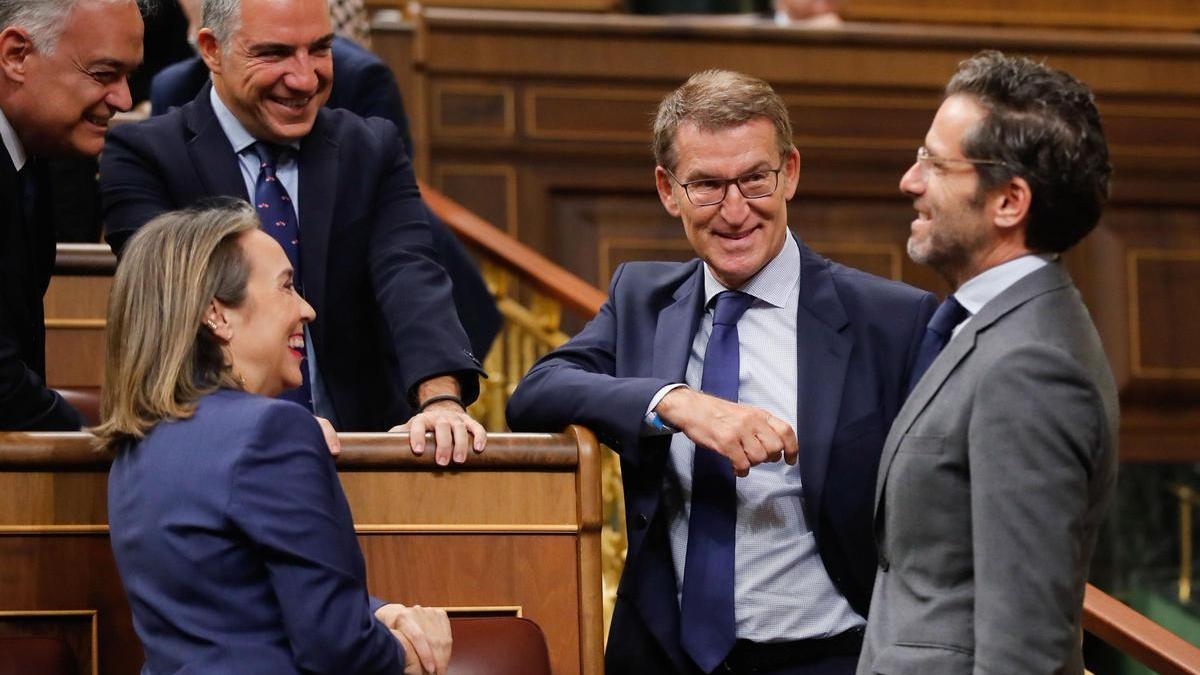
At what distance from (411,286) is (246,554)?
0.89 metres

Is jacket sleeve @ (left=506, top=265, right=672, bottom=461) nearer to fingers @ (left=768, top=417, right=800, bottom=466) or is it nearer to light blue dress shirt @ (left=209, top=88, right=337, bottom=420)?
fingers @ (left=768, top=417, right=800, bottom=466)

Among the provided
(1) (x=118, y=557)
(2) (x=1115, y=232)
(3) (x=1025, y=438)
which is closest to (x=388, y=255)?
(1) (x=118, y=557)

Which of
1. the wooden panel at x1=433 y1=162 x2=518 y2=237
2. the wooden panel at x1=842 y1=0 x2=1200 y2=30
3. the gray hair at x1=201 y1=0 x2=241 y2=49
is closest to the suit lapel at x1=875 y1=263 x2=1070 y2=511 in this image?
the gray hair at x1=201 y1=0 x2=241 y2=49

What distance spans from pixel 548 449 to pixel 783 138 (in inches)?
23.1

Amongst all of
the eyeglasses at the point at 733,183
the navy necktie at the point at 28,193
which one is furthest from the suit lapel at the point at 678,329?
the navy necktie at the point at 28,193

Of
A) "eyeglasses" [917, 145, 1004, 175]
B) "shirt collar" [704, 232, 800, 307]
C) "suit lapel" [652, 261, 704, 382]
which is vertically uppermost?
"eyeglasses" [917, 145, 1004, 175]

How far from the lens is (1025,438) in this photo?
68.2 inches

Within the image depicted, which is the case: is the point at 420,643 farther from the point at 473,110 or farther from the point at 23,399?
the point at 473,110

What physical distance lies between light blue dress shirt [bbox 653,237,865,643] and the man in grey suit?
327 mm

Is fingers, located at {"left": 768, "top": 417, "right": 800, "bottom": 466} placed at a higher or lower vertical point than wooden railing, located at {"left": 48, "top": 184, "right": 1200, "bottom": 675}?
higher

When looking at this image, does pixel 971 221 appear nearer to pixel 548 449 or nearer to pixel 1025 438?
pixel 1025 438

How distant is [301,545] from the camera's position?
1886 mm

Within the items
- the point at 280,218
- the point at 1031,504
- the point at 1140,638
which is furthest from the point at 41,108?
the point at 1140,638

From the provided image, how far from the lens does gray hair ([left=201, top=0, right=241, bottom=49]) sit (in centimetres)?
274
